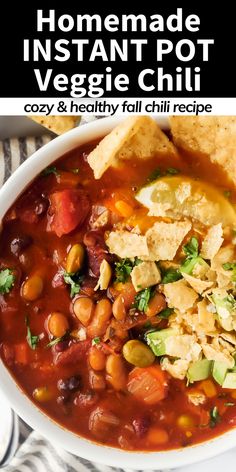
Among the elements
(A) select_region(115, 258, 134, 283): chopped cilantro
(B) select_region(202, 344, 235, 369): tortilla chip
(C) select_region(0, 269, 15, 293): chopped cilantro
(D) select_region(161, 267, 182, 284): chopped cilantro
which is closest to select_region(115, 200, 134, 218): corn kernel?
(A) select_region(115, 258, 134, 283): chopped cilantro

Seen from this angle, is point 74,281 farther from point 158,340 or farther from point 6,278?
point 158,340

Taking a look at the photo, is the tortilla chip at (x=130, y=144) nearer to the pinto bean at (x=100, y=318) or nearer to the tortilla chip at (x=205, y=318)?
the pinto bean at (x=100, y=318)

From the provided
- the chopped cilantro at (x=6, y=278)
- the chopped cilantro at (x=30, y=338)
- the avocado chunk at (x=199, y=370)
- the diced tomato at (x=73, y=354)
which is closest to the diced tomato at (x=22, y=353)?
the chopped cilantro at (x=30, y=338)

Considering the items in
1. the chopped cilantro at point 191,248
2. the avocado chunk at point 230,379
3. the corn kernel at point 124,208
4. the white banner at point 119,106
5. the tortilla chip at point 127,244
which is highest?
the white banner at point 119,106

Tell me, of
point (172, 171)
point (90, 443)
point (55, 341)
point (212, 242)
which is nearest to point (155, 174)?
point (172, 171)

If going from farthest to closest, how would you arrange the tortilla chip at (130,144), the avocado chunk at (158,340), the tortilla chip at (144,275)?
1. the avocado chunk at (158,340)
2. the tortilla chip at (144,275)
3. the tortilla chip at (130,144)

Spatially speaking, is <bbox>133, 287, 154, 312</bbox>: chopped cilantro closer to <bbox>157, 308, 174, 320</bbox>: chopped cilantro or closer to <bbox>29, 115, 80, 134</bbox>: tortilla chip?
<bbox>157, 308, 174, 320</bbox>: chopped cilantro
